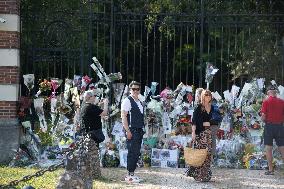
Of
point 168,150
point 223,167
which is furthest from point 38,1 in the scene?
point 223,167

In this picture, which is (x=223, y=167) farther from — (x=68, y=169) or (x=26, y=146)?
(x=68, y=169)

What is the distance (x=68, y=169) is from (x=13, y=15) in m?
5.13

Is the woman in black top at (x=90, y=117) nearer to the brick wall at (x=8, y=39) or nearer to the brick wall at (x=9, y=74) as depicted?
the brick wall at (x=9, y=74)

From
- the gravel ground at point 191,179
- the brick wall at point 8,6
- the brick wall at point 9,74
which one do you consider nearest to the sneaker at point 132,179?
the gravel ground at point 191,179

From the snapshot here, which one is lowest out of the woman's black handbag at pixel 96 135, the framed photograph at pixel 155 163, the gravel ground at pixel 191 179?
the gravel ground at pixel 191 179

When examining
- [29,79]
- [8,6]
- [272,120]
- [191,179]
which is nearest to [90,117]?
[191,179]

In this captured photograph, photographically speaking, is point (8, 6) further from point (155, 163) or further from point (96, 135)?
point (155, 163)

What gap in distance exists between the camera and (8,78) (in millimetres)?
11562

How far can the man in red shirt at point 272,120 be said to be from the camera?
1096 cm

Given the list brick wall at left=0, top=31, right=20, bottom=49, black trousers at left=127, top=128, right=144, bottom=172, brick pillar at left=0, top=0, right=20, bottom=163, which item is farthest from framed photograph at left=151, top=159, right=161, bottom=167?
brick wall at left=0, top=31, right=20, bottom=49

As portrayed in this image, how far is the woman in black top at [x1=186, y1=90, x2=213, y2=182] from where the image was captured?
991 centimetres

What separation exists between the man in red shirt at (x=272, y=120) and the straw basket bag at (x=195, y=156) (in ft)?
6.02

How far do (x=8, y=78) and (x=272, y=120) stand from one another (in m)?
5.32

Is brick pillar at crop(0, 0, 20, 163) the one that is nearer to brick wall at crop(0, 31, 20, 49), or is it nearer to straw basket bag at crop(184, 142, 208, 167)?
brick wall at crop(0, 31, 20, 49)
